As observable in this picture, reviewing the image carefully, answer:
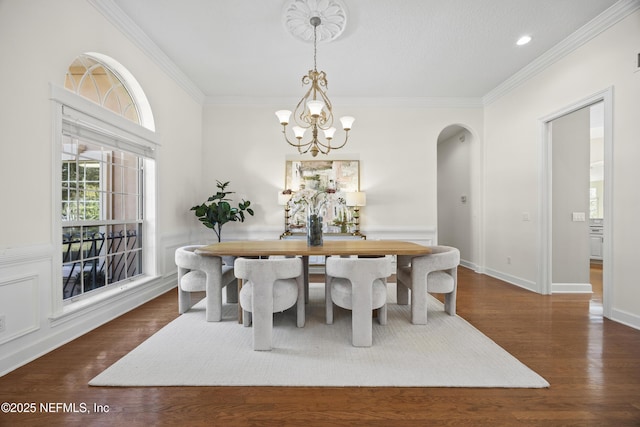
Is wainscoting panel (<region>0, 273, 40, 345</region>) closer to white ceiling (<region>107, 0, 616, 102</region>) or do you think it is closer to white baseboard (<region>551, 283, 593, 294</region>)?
white ceiling (<region>107, 0, 616, 102</region>)

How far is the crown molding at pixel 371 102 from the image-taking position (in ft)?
16.6

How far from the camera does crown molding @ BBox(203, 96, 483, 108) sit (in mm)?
5055

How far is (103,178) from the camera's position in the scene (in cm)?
311

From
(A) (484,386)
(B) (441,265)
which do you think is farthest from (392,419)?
(B) (441,265)

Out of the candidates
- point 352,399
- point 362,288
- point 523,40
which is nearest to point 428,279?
point 362,288

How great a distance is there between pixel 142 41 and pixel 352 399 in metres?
4.14

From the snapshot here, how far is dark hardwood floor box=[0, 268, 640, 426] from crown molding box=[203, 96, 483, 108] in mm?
4078

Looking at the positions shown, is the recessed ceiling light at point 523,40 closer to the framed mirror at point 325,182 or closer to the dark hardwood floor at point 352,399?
the framed mirror at point 325,182

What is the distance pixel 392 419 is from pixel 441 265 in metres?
1.59

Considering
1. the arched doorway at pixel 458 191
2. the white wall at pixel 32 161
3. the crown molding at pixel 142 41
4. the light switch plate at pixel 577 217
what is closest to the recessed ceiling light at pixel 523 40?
the arched doorway at pixel 458 191

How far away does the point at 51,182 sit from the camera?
7.43ft

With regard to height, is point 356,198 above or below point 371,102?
below

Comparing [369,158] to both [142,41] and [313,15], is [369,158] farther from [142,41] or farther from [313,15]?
[142,41]

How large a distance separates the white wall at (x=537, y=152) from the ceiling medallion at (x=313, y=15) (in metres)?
2.77
